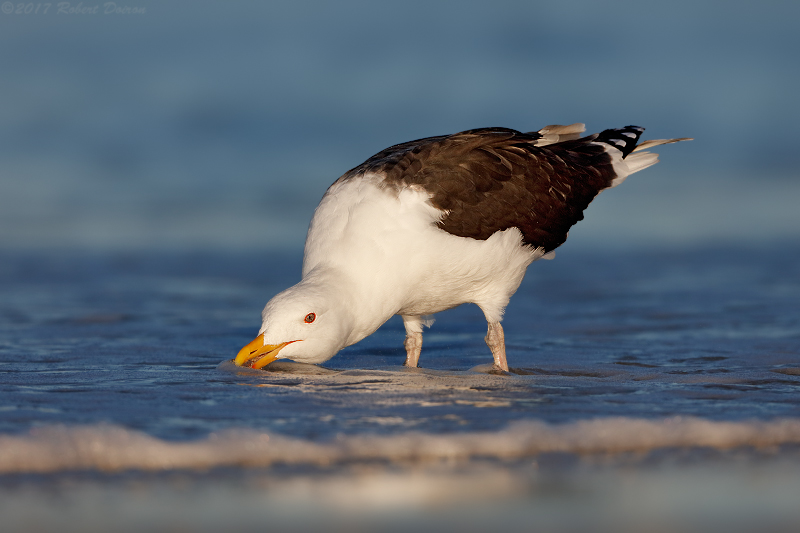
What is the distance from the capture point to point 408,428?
5.51 metres

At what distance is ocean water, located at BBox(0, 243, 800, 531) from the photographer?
4266mm

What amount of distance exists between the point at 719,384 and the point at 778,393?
18.0 inches

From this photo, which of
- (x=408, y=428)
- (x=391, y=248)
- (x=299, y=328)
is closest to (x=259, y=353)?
(x=299, y=328)

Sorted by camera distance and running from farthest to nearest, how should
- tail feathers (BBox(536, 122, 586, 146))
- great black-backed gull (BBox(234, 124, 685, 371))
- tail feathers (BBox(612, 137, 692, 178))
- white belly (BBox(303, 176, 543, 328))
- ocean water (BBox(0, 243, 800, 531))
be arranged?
1. tail feathers (BBox(612, 137, 692, 178))
2. tail feathers (BBox(536, 122, 586, 146))
3. white belly (BBox(303, 176, 543, 328))
4. great black-backed gull (BBox(234, 124, 685, 371))
5. ocean water (BBox(0, 243, 800, 531))

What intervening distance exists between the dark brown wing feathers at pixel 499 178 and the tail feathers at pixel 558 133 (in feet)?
0.25

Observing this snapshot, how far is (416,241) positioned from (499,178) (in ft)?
3.70

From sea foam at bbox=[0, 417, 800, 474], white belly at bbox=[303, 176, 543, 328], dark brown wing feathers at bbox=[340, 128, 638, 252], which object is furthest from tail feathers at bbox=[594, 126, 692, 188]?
sea foam at bbox=[0, 417, 800, 474]

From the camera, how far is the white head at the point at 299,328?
6.86m

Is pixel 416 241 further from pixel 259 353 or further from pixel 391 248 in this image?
pixel 259 353

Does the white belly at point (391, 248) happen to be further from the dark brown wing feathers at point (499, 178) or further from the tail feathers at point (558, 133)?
the tail feathers at point (558, 133)

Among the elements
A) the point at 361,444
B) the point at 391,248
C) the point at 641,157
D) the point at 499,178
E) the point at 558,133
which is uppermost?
the point at 558,133

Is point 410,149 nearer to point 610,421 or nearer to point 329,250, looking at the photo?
point 329,250

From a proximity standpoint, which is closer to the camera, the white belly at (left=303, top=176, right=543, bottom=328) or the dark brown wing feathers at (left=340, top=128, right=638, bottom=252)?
the white belly at (left=303, top=176, right=543, bottom=328)

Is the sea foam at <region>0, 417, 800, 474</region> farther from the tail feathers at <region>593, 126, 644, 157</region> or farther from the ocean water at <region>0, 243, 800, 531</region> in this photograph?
the tail feathers at <region>593, 126, 644, 157</region>
